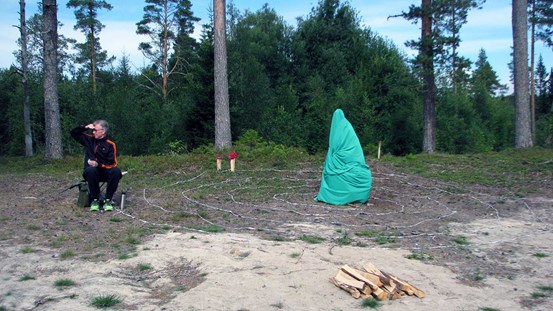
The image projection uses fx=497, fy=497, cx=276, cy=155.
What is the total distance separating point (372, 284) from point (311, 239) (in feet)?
6.25

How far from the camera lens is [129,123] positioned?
24.2 meters

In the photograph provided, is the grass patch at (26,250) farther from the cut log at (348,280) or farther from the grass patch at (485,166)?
the grass patch at (485,166)

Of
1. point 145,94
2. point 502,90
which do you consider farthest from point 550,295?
point 502,90

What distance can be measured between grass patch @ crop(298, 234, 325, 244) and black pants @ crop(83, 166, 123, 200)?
3.19m

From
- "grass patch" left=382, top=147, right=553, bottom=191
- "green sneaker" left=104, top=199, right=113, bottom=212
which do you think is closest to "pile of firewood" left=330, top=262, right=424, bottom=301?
"green sneaker" left=104, top=199, right=113, bottom=212

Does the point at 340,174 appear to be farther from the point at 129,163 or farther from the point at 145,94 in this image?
the point at 145,94

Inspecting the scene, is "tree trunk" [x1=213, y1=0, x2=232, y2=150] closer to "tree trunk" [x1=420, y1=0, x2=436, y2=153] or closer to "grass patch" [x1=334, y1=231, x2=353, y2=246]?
"tree trunk" [x1=420, y1=0, x2=436, y2=153]

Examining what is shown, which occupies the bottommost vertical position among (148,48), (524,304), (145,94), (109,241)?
(524,304)

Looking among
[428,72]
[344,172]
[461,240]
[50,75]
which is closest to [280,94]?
[428,72]

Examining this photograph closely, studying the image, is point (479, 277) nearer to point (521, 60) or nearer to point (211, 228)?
point (211, 228)

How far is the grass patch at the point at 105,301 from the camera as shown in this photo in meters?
4.01

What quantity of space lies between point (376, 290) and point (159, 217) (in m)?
4.00

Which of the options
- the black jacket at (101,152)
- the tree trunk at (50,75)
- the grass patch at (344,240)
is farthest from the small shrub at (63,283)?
the tree trunk at (50,75)

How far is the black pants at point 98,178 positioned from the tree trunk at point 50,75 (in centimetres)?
772
